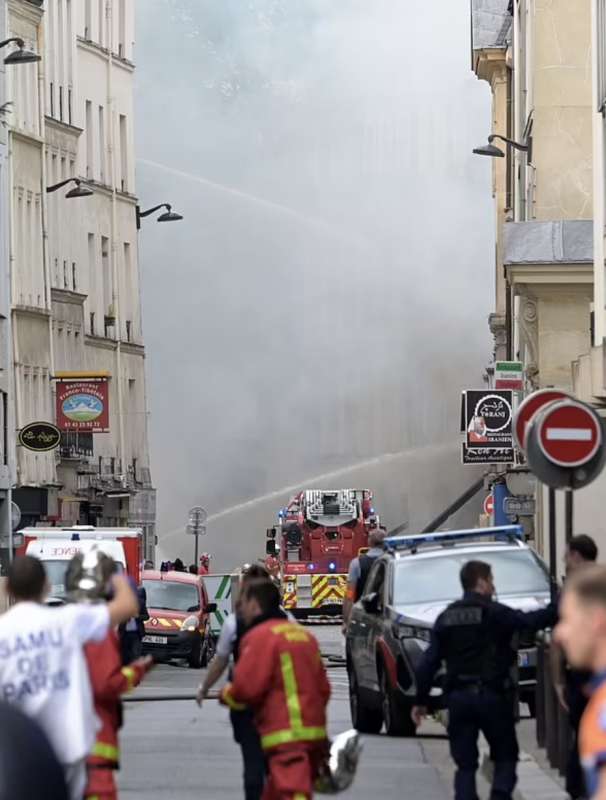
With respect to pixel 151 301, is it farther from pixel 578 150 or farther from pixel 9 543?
pixel 578 150

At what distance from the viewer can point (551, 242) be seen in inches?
1590

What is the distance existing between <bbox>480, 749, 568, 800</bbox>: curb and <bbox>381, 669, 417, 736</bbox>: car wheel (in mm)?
2745

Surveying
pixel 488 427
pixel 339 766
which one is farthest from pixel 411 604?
pixel 488 427

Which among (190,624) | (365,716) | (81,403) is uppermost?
(81,403)

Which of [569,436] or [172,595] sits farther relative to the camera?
[172,595]

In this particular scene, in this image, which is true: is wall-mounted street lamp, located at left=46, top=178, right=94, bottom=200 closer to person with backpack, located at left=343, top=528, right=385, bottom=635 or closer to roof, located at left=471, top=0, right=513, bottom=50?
roof, located at left=471, top=0, right=513, bottom=50

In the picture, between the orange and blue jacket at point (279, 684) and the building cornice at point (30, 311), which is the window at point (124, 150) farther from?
the orange and blue jacket at point (279, 684)

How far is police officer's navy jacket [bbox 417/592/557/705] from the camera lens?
1320cm

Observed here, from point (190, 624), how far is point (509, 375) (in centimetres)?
895

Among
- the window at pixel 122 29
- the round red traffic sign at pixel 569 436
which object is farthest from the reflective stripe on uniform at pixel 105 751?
the window at pixel 122 29

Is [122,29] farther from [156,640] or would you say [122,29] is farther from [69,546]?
[69,546]

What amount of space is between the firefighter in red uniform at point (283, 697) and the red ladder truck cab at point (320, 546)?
50.6 m

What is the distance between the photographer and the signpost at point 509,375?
152ft

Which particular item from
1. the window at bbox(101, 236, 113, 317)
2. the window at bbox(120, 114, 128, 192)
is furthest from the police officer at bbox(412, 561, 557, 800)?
the window at bbox(120, 114, 128, 192)
